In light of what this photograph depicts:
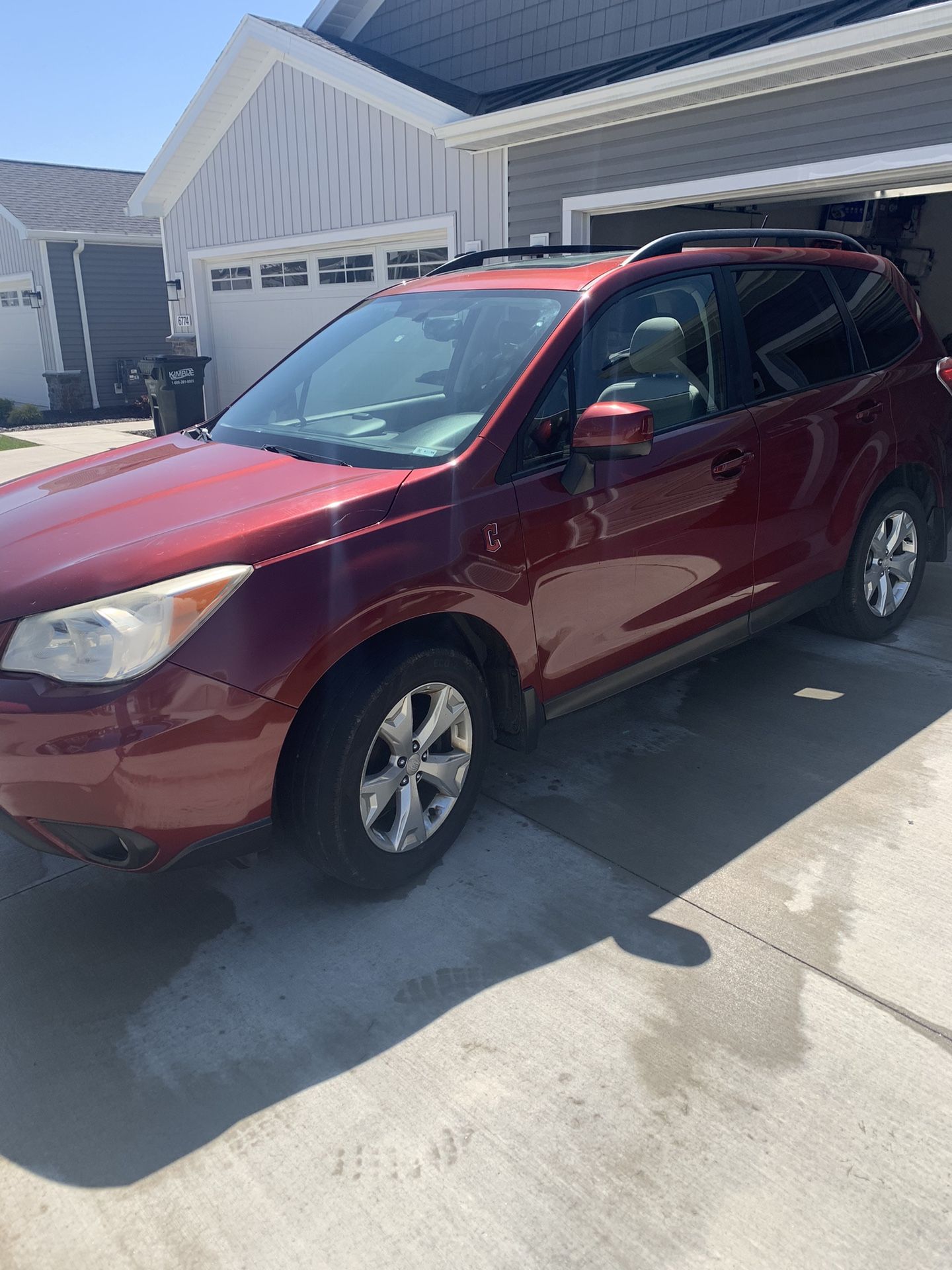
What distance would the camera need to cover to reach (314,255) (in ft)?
39.9

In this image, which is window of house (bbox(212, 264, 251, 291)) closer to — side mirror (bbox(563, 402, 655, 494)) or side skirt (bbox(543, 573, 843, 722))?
side skirt (bbox(543, 573, 843, 722))

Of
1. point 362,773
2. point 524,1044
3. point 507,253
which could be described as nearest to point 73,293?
point 507,253

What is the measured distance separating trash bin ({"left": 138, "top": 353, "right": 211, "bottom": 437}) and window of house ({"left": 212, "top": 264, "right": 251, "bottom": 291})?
1.22 metres

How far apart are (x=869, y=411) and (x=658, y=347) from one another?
4.94 feet

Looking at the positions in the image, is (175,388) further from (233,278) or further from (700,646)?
(700,646)

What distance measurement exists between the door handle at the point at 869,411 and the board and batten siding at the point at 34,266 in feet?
63.4

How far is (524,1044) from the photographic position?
2.47m

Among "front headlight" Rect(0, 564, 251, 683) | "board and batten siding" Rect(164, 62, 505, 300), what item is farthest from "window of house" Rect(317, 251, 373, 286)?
"front headlight" Rect(0, 564, 251, 683)

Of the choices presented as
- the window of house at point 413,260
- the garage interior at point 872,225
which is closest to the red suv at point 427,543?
the garage interior at point 872,225

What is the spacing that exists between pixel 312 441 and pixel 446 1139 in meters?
2.20

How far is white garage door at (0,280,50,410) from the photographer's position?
20844mm

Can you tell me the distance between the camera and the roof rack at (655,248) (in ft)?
12.1

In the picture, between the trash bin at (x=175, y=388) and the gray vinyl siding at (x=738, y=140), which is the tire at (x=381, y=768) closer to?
the gray vinyl siding at (x=738, y=140)

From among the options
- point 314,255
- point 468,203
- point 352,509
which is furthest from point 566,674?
point 314,255
